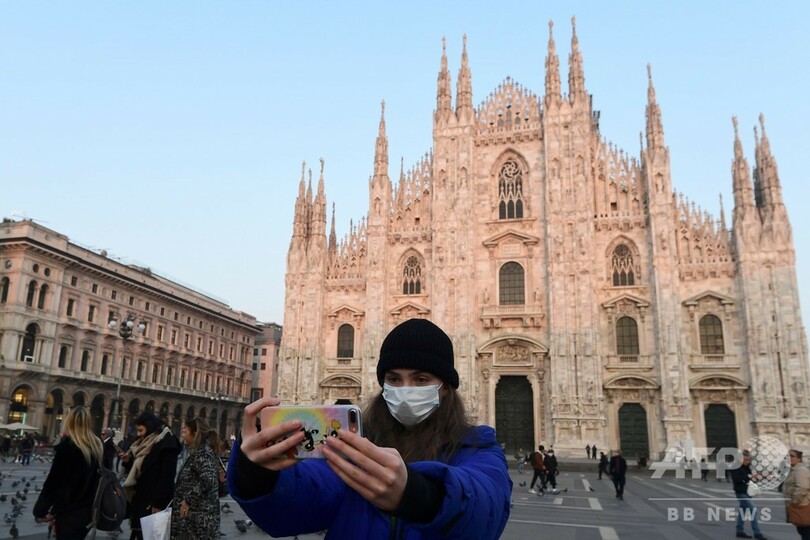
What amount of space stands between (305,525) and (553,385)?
91.8 ft

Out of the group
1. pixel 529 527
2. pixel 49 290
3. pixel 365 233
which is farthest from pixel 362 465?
pixel 49 290

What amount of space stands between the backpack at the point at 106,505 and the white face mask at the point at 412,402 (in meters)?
4.27

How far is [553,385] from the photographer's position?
28531mm

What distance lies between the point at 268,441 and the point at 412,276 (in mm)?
31666

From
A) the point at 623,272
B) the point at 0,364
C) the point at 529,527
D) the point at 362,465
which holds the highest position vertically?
the point at 623,272

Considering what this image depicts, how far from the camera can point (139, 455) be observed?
18.6ft

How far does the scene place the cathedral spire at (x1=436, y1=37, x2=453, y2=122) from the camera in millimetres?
33438

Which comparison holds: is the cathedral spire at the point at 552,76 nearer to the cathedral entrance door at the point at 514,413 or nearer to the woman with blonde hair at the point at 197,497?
the cathedral entrance door at the point at 514,413

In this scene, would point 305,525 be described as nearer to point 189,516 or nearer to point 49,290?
point 189,516

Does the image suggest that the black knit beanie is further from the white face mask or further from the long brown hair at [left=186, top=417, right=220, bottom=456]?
the long brown hair at [left=186, top=417, right=220, bottom=456]

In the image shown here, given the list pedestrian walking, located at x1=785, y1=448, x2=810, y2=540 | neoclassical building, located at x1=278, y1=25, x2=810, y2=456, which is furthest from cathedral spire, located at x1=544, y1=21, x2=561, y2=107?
pedestrian walking, located at x1=785, y1=448, x2=810, y2=540

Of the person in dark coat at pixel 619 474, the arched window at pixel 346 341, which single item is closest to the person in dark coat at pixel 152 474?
the person in dark coat at pixel 619 474

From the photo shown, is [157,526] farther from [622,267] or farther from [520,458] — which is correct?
[622,267]

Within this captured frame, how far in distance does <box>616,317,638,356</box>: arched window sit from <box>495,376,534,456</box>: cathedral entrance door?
4700 mm
